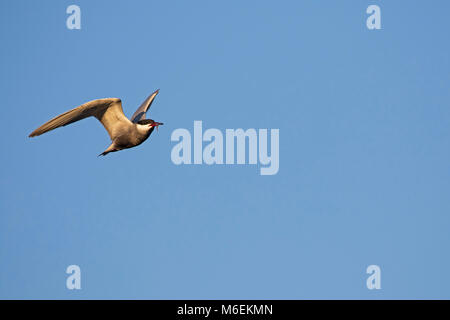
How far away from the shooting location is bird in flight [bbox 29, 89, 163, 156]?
15.8 metres

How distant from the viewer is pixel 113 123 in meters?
16.6

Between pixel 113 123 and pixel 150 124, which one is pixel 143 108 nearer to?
pixel 113 123

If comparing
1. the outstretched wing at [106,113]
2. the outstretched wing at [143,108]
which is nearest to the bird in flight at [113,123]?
the outstretched wing at [106,113]

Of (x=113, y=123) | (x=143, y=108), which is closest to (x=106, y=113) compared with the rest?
(x=113, y=123)

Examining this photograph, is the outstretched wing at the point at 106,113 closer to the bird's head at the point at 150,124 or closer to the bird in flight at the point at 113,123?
the bird in flight at the point at 113,123

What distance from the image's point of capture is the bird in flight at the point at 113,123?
51.9 feet

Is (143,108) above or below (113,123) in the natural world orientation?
above

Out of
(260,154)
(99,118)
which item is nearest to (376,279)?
(260,154)

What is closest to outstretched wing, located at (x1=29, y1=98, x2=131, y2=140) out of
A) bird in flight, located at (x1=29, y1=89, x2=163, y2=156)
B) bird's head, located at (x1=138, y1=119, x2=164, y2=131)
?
bird in flight, located at (x1=29, y1=89, x2=163, y2=156)

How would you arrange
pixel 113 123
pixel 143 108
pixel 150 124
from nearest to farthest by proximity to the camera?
pixel 150 124 < pixel 113 123 < pixel 143 108
